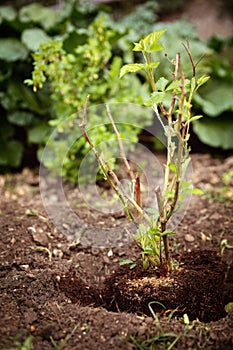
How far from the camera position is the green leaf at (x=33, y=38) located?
10.9ft

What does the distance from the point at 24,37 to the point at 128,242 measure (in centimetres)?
169

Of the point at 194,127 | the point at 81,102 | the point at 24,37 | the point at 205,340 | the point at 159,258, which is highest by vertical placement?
the point at 24,37

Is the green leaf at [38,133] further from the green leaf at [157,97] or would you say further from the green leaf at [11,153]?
the green leaf at [157,97]

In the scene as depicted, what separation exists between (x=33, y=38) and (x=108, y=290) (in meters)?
1.93

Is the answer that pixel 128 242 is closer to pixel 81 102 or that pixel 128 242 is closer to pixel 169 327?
pixel 169 327

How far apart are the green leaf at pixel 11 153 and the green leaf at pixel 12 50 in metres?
0.63

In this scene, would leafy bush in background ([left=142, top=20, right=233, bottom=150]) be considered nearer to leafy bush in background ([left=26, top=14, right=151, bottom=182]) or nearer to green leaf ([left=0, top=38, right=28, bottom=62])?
leafy bush in background ([left=26, top=14, right=151, bottom=182])

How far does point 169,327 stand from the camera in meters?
1.86

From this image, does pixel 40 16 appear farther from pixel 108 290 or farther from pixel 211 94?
pixel 108 290

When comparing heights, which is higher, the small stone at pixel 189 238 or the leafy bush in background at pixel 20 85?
the leafy bush in background at pixel 20 85

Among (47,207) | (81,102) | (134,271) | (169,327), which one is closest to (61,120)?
(81,102)

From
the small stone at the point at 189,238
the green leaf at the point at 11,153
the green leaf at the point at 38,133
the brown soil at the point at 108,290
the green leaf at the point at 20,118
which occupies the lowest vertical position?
the brown soil at the point at 108,290

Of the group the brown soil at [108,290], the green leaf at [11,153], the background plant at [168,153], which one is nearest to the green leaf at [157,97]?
the background plant at [168,153]

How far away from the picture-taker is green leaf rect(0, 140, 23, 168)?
3.62 meters
